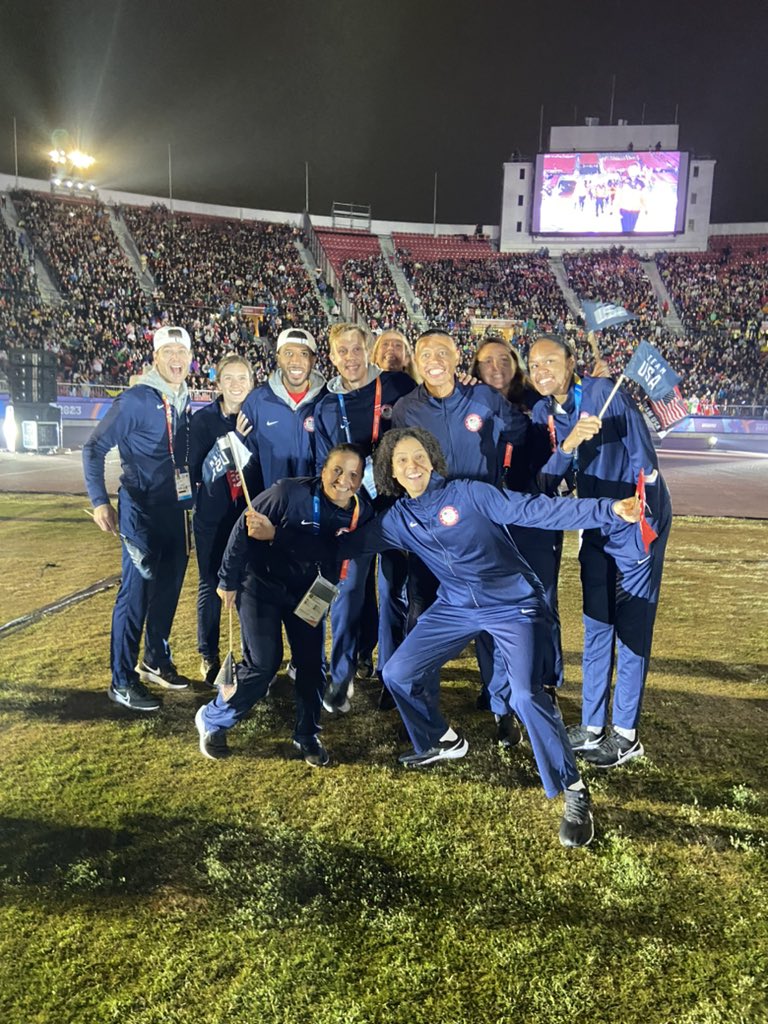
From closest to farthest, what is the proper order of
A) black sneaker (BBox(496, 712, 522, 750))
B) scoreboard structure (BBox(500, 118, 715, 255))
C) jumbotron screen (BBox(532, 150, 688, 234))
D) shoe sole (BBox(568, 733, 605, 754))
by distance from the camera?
shoe sole (BBox(568, 733, 605, 754)) → black sneaker (BBox(496, 712, 522, 750)) → jumbotron screen (BBox(532, 150, 688, 234)) → scoreboard structure (BBox(500, 118, 715, 255))

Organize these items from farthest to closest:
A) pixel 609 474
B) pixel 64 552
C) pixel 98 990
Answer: pixel 64 552, pixel 609 474, pixel 98 990

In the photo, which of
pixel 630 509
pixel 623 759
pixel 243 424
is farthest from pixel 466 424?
pixel 623 759

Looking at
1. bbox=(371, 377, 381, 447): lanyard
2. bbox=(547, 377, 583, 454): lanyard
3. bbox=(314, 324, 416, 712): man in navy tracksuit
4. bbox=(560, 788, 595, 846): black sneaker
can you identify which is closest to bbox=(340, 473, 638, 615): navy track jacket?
bbox=(547, 377, 583, 454): lanyard

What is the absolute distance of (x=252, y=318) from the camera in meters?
30.7

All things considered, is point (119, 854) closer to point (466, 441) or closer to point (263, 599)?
point (263, 599)

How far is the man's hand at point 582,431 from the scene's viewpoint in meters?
3.30

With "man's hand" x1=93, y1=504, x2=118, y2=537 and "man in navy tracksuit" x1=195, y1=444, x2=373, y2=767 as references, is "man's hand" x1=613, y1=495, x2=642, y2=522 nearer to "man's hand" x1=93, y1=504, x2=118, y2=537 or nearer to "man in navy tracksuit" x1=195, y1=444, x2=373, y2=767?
"man in navy tracksuit" x1=195, y1=444, x2=373, y2=767

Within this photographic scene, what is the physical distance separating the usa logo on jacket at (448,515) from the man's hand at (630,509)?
2.31 ft

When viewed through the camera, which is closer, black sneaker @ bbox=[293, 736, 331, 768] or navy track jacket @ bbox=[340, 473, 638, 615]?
navy track jacket @ bbox=[340, 473, 638, 615]

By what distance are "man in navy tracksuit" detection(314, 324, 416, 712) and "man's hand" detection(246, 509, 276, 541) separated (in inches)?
31.6

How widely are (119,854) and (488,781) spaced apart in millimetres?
1674

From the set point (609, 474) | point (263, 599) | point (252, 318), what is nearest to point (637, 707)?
point (609, 474)

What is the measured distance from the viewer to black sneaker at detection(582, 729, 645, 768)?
3.53m

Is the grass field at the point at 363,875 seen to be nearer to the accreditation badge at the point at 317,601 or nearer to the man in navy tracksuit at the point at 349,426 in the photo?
the man in navy tracksuit at the point at 349,426
